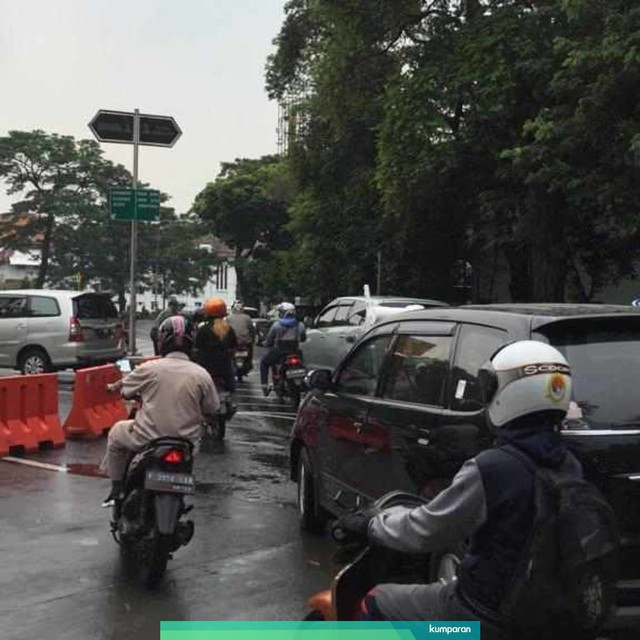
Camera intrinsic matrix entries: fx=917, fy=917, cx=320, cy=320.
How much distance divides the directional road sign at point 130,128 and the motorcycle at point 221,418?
7684mm

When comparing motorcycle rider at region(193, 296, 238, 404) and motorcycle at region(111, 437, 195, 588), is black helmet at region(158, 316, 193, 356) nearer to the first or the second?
motorcycle at region(111, 437, 195, 588)

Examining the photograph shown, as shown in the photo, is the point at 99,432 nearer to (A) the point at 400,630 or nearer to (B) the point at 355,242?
(A) the point at 400,630

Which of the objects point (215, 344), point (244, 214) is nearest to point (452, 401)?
point (215, 344)

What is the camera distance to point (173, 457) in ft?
17.8

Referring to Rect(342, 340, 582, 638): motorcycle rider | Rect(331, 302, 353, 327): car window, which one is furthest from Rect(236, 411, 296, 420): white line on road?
Rect(342, 340, 582, 638): motorcycle rider

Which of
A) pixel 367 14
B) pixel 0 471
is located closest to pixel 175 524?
pixel 0 471

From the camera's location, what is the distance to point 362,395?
5852mm

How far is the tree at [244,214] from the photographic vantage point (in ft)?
163

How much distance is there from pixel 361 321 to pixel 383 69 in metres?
9.88

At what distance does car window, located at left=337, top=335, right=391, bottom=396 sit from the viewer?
227 inches

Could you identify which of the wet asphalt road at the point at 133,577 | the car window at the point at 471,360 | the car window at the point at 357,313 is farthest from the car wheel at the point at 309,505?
the car window at the point at 357,313

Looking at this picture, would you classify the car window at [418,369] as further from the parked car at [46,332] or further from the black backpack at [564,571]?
the parked car at [46,332]

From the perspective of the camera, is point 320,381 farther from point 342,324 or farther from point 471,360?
point 342,324

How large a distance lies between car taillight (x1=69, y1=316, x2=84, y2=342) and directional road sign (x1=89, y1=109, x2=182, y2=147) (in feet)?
11.0
